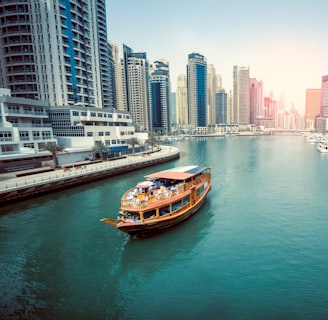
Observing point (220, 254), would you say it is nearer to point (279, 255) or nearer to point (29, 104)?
point (279, 255)

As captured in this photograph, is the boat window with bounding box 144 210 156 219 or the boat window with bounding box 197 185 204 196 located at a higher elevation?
the boat window with bounding box 144 210 156 219

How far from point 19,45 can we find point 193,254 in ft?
274

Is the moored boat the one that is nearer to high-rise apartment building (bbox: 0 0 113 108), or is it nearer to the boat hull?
the boat hull

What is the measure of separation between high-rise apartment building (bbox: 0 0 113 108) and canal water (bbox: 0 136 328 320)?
5508 cm

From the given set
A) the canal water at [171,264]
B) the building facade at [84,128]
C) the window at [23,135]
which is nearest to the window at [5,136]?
the window at [23,135]

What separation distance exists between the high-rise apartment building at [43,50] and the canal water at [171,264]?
5508 centimetres

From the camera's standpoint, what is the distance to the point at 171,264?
18.5 metres

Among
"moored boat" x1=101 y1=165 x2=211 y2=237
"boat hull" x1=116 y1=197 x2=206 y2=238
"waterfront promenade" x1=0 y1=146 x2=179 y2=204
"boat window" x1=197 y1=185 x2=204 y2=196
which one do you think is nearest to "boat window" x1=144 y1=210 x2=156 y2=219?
"moored boat" x1=101 y1=165 x2=211 y2=237

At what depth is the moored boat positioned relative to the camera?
21.6 meters

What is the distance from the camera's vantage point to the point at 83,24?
8300 centimetres

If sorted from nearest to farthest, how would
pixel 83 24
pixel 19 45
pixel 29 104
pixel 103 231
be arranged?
pixel 103 231
pixel 29 104
pixel 19 45
pixel 83 24

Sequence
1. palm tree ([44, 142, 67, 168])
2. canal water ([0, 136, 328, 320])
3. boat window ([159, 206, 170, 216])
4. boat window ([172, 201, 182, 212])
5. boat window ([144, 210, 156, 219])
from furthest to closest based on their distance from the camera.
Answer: palm tree ([44, 142, 67, 168]), boat window ([172, 201, 182, 212]), boat window ([159, 206, 170, 216]), boat window ([144, 210, 156, 219]), canal water ([0, 136, 328, 320])

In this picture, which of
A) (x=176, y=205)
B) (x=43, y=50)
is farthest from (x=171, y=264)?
(x=43, y=50)

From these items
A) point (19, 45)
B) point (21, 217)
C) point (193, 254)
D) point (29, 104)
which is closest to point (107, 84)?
point (19, 45)
